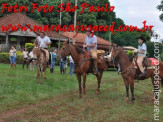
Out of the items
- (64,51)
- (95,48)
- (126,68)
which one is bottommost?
(126,68)

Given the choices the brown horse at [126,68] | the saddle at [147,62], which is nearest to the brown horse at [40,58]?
the brown horse at [126,68]

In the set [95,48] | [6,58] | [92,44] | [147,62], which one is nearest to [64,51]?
[92,44]

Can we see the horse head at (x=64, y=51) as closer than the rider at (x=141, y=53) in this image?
No

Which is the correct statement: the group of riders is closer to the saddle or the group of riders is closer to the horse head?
the saddle

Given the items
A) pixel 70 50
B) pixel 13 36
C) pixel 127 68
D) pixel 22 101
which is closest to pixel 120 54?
pixel 127 68

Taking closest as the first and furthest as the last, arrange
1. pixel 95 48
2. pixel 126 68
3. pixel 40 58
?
pixel 126 68 < pixel 95 48 < pixel 40 58

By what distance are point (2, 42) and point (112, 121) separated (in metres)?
28.9

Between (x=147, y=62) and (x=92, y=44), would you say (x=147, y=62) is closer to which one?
(x=147, y=62)

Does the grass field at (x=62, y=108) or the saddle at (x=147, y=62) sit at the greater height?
the saddle at (x=147, y=62)

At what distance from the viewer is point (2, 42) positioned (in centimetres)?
3123

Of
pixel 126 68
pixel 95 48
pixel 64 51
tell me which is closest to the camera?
pixel 126 68

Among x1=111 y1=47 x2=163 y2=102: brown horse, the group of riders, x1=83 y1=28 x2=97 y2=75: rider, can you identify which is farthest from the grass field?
x1=83 y1=28 x2=97 y2=75: rider

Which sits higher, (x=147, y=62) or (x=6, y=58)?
(x=6, y=58)

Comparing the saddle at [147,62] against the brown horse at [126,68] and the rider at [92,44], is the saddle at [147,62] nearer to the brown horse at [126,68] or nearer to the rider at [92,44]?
the brown horse at [126,68]
